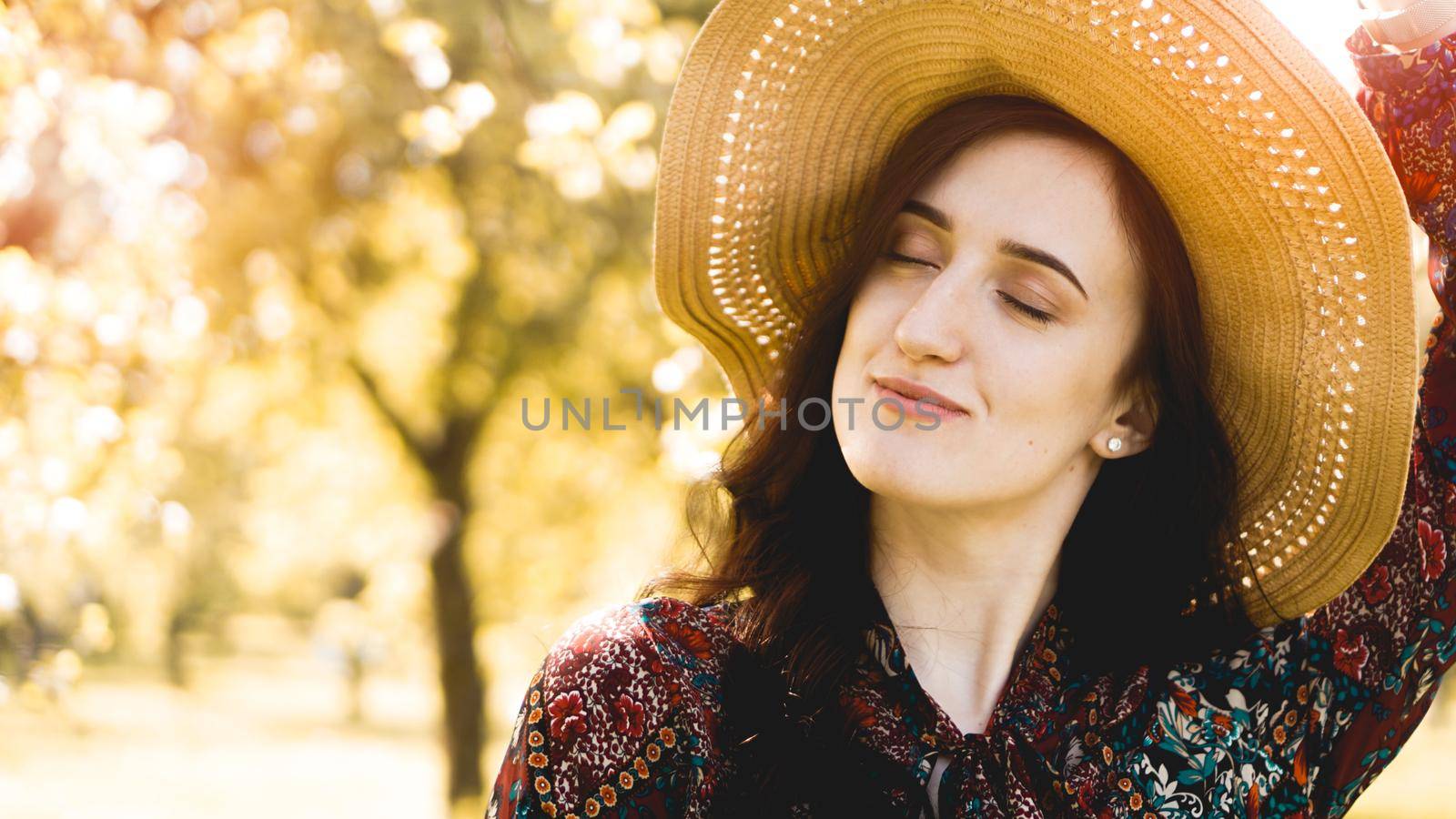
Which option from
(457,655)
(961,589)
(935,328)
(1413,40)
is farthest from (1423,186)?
(457,655)

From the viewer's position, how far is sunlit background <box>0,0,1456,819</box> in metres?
3.90

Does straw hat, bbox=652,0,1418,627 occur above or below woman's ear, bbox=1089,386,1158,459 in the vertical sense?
above

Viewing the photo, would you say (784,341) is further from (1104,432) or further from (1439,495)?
(1439,495)

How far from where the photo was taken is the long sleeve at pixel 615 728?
1.76m

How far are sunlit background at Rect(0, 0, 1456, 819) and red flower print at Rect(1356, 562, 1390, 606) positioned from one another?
3.77 feet

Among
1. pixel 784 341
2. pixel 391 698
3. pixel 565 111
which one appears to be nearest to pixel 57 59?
pixel 565 111

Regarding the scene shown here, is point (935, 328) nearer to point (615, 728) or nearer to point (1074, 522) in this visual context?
point (1074, 522)

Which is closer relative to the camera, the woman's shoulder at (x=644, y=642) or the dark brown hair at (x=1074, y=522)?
the woman's shoulder at (x=644, y=642)

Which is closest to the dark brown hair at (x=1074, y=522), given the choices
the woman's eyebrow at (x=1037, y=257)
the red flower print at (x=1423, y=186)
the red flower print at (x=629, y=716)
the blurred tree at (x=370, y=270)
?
the woman's eyebrow at (x=1037, y=257)

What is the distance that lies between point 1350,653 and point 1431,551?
0.20 m

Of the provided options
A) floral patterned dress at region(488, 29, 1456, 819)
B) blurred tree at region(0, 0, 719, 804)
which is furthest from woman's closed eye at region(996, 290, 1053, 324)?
blurred tree at region(0, 0, 719, 804)

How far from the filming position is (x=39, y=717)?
3.85m

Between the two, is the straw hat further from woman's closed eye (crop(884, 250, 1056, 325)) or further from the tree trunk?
the tree trunk

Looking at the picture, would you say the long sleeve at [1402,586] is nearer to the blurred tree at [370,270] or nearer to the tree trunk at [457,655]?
the blurred tree at [370,270]
